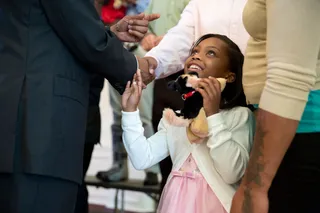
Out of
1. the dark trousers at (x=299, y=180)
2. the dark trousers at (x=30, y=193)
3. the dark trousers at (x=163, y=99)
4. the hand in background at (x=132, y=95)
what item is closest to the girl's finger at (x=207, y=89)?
the hand in background at (x=132, y=95)

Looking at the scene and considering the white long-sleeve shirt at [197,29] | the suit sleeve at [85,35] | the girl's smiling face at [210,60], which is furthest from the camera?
the white long-sleeve shirt at [197,29]

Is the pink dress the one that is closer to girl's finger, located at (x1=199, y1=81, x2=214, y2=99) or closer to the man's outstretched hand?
girl's finger, located at (x1=199, y1=81, x2=214, y2=99)

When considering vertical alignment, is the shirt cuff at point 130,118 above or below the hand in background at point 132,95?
below

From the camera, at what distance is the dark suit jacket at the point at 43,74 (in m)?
1.38

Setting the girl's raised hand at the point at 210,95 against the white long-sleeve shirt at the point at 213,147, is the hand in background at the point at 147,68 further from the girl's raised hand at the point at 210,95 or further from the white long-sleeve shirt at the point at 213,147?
the girl's raised hand at the point at 210,95

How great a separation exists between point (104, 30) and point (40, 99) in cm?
25

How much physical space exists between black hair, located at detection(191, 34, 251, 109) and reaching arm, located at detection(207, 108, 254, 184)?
9 cm

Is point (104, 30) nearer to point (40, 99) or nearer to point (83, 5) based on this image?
point (83, 5)

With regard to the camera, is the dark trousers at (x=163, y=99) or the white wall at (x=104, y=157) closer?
the dark trousers at (x=163, y=99)

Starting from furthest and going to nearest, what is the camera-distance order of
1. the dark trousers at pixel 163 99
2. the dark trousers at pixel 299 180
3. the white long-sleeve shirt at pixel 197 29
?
the dark trousers at pixel 163 99
the white long-sleeve shirt at pixel 197 29
the dark trousers at pixel 299 180

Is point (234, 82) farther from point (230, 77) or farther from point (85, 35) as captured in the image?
point (85, 35)

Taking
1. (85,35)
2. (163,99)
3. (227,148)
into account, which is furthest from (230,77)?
(163,99)

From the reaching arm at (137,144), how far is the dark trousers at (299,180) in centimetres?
47

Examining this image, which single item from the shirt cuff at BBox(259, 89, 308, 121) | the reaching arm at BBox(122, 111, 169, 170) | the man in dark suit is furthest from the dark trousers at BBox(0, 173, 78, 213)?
the shirt cuff at BBox(259, 89, 308, 121)
